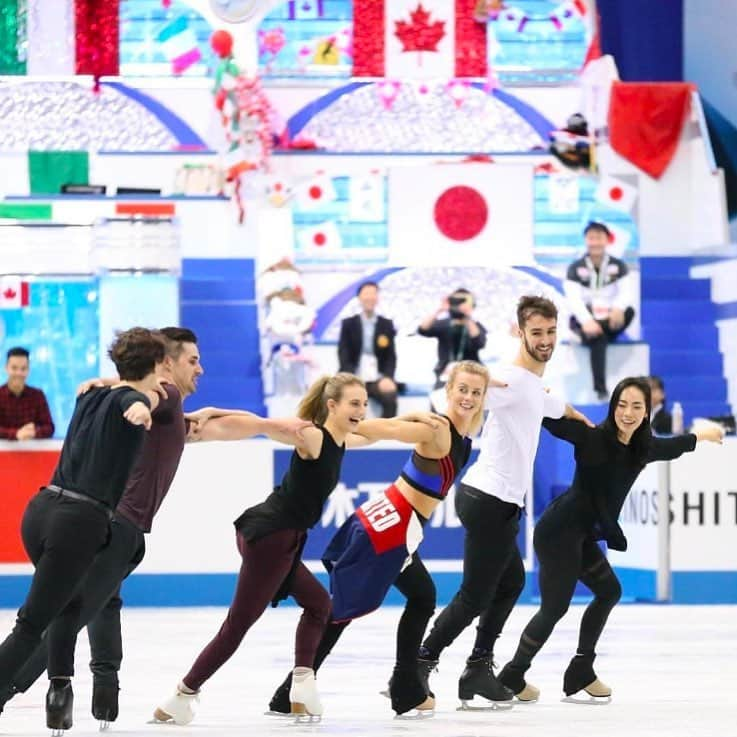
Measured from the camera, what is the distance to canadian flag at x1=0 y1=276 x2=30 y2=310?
14.2m

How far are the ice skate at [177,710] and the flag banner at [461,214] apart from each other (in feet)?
39.3

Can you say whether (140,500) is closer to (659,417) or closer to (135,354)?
(135,354)

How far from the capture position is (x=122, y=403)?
5.43 m

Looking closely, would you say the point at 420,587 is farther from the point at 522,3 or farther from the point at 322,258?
the point at 522,3

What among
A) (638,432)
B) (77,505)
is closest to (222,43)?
(638,432)

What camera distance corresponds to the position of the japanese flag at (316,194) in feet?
60.3

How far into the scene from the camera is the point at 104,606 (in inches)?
239

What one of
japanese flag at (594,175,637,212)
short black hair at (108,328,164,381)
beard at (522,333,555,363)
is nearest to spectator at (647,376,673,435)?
japanese flag at (594,175,637,212)

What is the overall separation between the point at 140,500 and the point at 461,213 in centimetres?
1214

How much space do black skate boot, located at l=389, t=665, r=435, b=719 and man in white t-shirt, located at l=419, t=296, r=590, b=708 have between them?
0.18m

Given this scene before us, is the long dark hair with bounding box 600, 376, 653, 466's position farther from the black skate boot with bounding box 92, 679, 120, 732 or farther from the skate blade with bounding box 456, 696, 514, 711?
the black skate boot with bounding box 92, 679, 120, 732

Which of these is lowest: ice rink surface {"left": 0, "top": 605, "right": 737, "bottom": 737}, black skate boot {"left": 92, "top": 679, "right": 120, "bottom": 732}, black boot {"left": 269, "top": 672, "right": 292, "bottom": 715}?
ice rink surface {"left": 0, "top": 605, "right": 737, "bottom": 737}

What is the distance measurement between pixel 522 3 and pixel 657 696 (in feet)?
44.9

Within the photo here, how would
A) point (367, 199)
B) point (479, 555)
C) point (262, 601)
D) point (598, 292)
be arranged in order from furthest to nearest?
point (367, 199) → point (598, 292) → point (479, 555) → point (262, 601)
